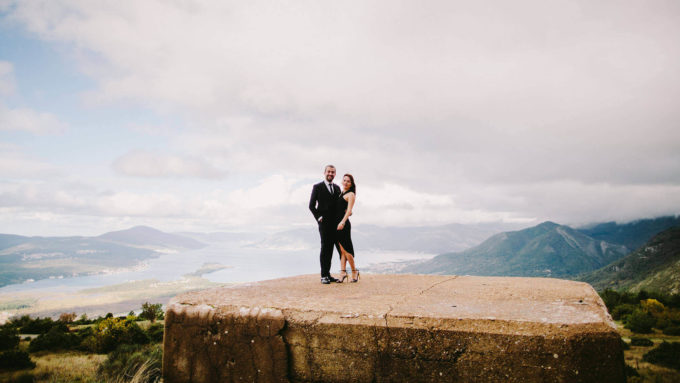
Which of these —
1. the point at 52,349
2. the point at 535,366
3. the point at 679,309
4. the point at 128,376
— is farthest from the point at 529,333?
the point at 679,309

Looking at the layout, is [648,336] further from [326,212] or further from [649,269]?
[649,269]

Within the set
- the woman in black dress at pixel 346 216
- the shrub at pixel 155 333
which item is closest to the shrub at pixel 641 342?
the woman in black dress at pixel 346 216

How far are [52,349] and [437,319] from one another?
24013mm

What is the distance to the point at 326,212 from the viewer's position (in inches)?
239

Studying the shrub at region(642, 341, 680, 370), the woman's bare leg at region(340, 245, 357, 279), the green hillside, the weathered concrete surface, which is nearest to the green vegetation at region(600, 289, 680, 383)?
the shrub at region(642, 341, 680, 370)

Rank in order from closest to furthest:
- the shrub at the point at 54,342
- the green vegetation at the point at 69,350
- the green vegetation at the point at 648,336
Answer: the green vegetation at the point at 69,350 → the shrub at the point at 54,342 → the green vegetation at the point at 648,336

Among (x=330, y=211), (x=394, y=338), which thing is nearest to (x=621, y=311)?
(x=330, y=211)

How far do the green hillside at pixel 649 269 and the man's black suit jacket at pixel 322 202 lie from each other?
461 feet

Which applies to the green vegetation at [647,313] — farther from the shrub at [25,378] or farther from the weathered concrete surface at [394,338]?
the shrub at [25,378]

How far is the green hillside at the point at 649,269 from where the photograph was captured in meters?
114

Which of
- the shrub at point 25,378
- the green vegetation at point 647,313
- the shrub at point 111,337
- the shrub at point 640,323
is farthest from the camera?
the green vegetation at point 647,313

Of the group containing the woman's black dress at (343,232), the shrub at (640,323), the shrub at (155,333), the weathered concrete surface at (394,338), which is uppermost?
the woman's black dress at (343,232)

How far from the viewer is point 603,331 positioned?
111 inches

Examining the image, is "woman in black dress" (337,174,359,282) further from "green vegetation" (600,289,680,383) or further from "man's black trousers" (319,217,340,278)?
"green vegetation" (600,289,680,383)
